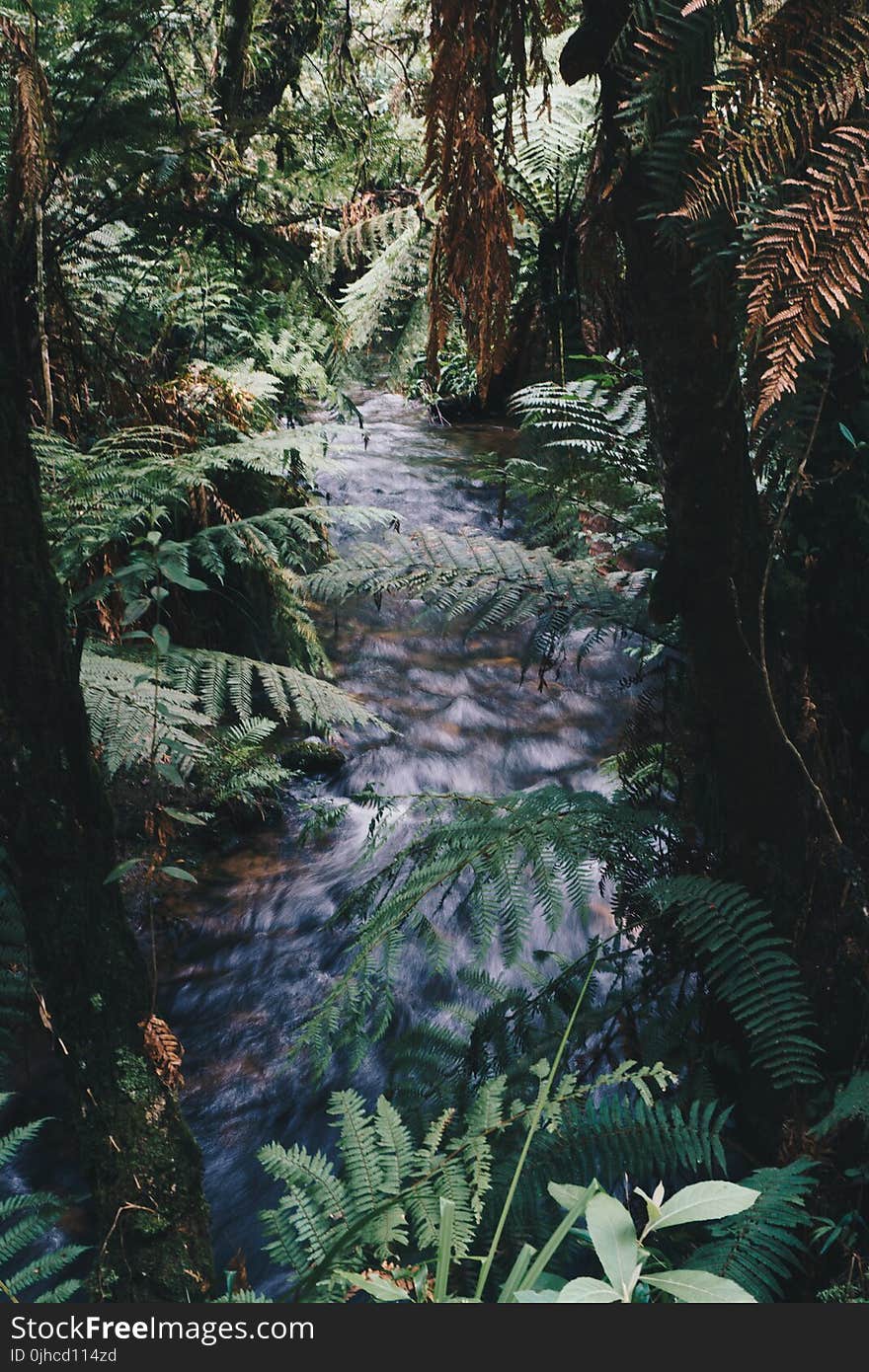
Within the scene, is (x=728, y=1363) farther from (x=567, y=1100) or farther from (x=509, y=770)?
(x=509, y=770)

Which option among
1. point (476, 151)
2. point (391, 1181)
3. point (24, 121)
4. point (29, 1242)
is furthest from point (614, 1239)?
point (24, 121)

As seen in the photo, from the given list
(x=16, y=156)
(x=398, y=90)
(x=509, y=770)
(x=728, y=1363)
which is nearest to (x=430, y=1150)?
(x=728, y=1363)

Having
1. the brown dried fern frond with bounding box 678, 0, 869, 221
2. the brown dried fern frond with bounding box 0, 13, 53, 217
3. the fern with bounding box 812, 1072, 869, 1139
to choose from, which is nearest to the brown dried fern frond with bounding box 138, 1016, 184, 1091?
the fern with bounding box 812, 1072, 869, 1139

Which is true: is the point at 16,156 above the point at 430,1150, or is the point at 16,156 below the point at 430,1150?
above

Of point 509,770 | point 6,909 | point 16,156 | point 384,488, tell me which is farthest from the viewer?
point 384,488

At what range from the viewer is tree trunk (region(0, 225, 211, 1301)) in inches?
61.0

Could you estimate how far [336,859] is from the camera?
14.4 ft

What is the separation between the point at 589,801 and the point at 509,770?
9.75 ft

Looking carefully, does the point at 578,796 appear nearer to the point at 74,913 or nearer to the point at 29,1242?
the point at 74,913

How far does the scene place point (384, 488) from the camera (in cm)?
777

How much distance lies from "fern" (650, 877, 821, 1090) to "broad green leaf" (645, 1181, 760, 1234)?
0.62 meters

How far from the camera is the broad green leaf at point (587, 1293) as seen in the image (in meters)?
0.87

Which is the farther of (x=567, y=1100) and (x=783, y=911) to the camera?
(x=783, y=911)

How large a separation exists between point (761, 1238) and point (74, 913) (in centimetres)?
120
